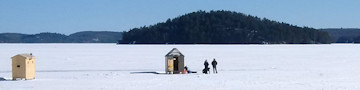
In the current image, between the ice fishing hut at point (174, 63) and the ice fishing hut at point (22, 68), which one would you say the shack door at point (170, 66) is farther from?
the ice fishing hut at point (22, 68)

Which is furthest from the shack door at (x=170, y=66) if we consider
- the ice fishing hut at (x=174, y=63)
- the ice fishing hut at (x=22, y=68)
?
the ice fishing hut at (x=22, y=68)

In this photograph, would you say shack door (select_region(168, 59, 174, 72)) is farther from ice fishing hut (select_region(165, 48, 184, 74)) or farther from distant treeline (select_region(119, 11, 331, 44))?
distant treeline (select_region(119, 11, 331, 44))

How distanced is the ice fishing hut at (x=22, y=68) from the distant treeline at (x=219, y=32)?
14634cm

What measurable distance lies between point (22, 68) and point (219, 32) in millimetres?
158467

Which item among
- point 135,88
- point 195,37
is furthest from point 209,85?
point 195,37

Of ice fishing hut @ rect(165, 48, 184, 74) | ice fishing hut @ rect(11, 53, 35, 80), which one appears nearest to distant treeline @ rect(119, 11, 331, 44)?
ice fishing hut @ rect(165, 48, 184, 74)

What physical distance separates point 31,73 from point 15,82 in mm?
1946

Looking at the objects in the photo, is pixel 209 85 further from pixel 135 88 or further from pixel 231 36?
pixel 231 36

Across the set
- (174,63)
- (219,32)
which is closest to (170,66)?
(174,63)

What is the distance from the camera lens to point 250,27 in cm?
18400

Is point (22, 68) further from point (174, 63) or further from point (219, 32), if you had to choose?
point (219, 32)

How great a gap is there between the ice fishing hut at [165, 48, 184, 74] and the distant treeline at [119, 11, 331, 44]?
14157 cm

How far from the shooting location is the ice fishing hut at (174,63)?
2448 cm

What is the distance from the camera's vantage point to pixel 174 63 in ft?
82.5
